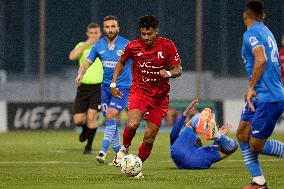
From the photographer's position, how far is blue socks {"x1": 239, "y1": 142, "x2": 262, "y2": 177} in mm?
9719

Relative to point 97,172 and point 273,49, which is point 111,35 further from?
point 273,49

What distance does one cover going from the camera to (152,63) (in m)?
11.8

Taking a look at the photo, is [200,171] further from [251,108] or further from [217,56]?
[217,56]

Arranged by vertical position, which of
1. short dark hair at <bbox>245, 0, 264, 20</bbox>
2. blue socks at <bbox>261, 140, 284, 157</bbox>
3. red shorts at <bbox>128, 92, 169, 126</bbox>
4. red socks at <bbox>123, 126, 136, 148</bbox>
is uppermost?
short dark hair at <bbox>245, 0, 264, 20</bbox>

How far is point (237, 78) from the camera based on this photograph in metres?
29.1

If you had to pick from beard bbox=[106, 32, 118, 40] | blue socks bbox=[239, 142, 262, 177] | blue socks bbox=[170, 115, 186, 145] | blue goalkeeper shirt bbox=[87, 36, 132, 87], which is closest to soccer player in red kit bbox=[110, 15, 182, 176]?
blue socks bbox=[170, 115, 186, 145]

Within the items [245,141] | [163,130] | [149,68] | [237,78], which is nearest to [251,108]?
[245,141]

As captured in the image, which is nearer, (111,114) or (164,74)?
(164,74)

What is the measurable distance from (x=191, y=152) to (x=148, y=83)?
1310 mm

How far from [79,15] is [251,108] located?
2114cm

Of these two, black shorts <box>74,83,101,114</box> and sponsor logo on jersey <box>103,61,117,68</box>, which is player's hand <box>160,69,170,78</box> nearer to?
sponsor logo on jersey <box>103,61,117,68</box>

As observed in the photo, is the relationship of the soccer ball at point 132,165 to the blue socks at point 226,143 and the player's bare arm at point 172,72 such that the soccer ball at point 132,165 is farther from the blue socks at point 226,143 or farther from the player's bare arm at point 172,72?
the blue socks at point 226,143

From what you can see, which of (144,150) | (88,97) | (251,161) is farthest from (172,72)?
(88,97)

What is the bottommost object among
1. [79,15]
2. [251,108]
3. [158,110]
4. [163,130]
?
[163,130]
